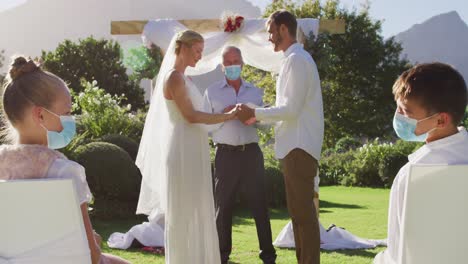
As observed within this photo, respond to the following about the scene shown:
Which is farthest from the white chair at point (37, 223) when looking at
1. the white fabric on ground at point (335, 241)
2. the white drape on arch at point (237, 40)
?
the white drape on arch at point (237, 40)

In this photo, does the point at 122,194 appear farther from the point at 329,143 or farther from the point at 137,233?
the point at 329,143

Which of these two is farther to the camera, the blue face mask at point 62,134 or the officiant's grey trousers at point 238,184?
the officiant's grey trousers at point 238,184

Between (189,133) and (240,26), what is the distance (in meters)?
3.11

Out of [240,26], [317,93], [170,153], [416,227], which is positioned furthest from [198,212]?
[240,26]

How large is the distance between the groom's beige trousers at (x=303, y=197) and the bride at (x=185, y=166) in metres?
0.64

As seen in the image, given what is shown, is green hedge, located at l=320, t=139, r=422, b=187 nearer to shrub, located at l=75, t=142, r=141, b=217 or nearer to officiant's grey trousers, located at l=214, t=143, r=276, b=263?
shrub, located at l=75, t=142, r=141, b=217

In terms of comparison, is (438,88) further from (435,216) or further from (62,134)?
(62,134)

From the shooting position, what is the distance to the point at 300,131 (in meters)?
4.92

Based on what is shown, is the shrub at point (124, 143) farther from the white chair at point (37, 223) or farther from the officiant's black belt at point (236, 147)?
the white chair at point (37, 223)

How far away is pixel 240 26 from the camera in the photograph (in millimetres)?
7641

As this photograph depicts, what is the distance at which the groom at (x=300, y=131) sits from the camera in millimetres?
4887

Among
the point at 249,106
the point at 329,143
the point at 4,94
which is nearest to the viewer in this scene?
the point at 4,94

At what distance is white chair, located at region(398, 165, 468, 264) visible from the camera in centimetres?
204

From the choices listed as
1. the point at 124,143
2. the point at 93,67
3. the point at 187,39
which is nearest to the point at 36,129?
the point at 187,39
